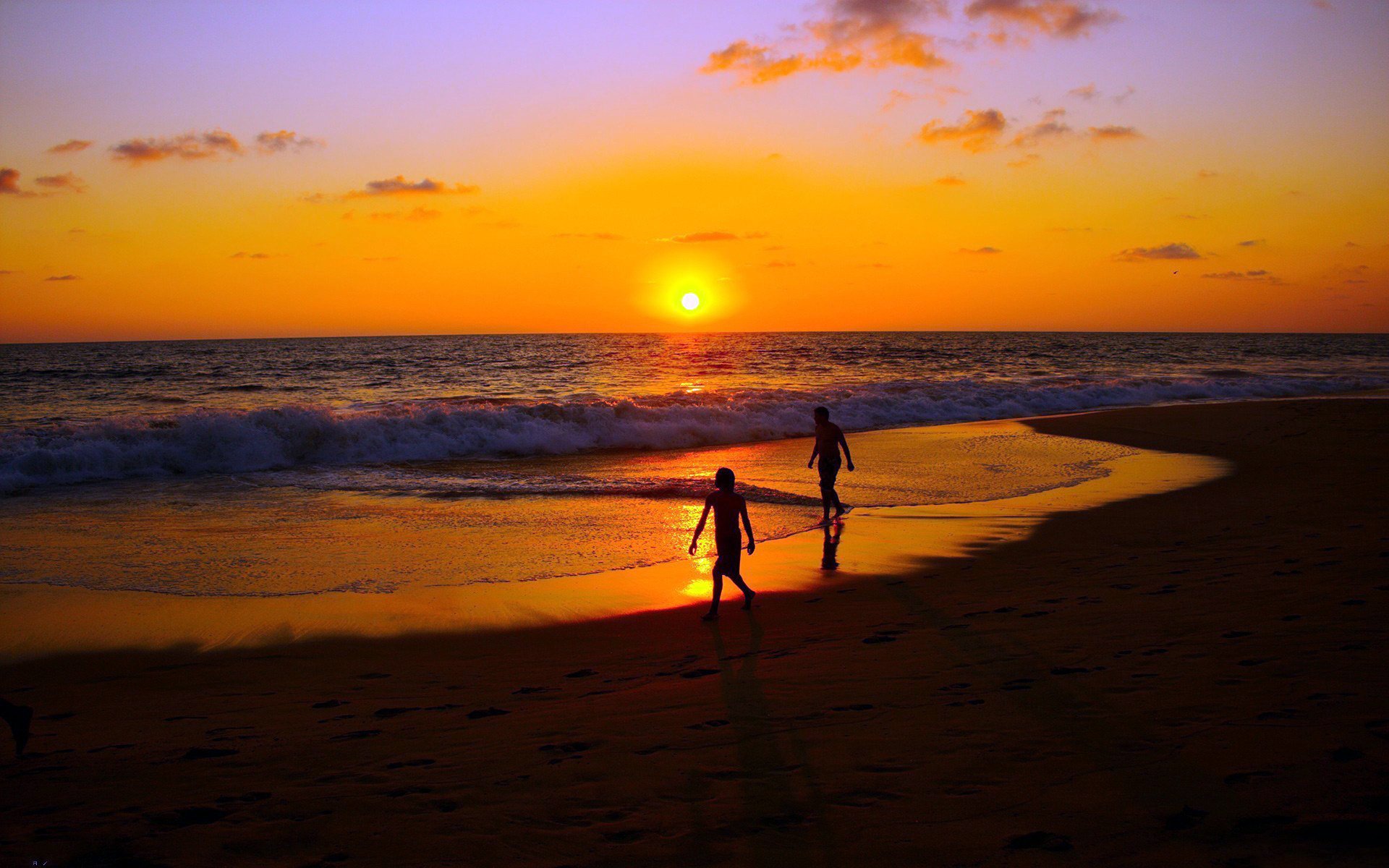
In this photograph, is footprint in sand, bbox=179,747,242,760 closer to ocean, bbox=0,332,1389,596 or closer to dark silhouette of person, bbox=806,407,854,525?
ocean, bbox=0,332,1389,596

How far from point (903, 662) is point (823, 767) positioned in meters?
1.89

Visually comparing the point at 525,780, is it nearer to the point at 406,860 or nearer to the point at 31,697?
the point at 406,860

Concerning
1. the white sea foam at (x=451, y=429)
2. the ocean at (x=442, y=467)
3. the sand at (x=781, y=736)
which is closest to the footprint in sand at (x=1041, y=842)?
the sand at (x=781, y=736)

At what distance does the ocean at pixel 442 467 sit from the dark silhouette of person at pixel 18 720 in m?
3.93

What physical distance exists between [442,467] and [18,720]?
1417cm

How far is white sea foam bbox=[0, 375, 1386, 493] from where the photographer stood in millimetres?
18344

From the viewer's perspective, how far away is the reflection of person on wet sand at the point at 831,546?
9.63 meters

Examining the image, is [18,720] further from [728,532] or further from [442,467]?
[442,467]

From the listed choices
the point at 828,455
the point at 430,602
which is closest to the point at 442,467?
the point at 828,455

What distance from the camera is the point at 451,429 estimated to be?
875 inches

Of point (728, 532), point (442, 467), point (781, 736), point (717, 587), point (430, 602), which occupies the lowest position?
point (430, 602)

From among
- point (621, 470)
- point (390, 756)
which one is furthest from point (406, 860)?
point (621, 470)

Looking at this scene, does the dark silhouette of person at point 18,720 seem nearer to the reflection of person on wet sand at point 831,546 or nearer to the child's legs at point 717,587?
the child's legs at point 717,587

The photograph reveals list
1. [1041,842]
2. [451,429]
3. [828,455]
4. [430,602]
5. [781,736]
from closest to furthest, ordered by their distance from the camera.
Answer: [1041,842]
[781,736]
[430,602]
[828,455]
[451,429]
